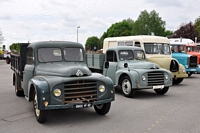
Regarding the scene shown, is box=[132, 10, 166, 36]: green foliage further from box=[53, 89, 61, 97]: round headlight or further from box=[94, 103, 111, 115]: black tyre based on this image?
box=[53, 89, 61, 97]: round headlight

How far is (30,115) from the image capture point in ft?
23.0

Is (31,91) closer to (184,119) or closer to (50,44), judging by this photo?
(50,44)

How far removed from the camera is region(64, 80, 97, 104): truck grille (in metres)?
5.91

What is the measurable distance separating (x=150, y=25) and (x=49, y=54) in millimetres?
71130

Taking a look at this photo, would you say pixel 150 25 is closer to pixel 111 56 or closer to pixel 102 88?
pixel 111 56

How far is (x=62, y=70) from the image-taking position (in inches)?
246

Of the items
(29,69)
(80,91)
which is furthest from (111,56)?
(80,91)

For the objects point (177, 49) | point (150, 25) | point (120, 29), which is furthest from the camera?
point (120, 29)

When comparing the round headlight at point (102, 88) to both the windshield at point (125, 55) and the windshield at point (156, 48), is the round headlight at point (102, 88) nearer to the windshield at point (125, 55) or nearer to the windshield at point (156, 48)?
the windshield at point (125, 55)

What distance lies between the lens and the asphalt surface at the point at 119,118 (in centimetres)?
570

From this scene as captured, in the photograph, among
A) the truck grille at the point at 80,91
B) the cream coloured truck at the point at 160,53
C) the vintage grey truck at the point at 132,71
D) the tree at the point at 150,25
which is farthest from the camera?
the tree at the point at 150,25

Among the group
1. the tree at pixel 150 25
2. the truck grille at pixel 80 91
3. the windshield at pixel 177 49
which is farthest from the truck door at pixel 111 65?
the tree at pixel 150 25

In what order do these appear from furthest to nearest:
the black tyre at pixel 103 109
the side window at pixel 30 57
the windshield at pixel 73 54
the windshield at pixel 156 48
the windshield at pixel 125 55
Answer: the windshield at pixel 156 48 < the windshield at pixel 125 55 < the side window at pixel 30 57 < the windshield at pixel 73 54 < the black tyre at pixel 103 109

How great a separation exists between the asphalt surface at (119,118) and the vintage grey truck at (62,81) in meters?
0.41
